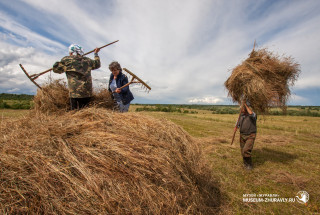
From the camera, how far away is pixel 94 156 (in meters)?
1.97

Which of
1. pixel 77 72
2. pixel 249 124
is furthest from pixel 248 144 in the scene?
pixel 77 72

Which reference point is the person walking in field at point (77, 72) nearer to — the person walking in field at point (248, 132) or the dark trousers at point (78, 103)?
the dark trousers at point (78, 103)

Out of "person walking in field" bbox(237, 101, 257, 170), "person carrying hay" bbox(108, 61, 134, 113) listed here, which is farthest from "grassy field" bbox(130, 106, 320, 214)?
"person carrying hay" bbox(108, 61, 134, 113)

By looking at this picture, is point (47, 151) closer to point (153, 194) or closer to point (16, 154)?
point (16, 154)

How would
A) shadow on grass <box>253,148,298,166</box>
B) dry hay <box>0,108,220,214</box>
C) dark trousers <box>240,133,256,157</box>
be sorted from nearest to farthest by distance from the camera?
1. dry hay <box>0,108,220,214</box>
2. dark trousers <box>240,133,256,157</box>
3. shadow on grass <box>253,148,298,166</box>

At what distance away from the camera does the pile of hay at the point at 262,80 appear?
15.8 feet

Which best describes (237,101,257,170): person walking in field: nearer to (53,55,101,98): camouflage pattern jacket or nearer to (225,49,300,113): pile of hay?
(225,49,300,113): pile of hay

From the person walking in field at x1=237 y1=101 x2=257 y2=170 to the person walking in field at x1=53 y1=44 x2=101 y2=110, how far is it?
502 cm

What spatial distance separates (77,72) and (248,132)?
18.3ft

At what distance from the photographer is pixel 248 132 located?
512 centimetres

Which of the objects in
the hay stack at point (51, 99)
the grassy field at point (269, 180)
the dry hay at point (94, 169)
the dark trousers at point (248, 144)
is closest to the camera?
the dry hay at point (94, 169)

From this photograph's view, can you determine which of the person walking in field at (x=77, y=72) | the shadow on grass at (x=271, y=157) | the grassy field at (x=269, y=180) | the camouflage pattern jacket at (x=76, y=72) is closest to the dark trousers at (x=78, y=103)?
the person walking in field at (x=77, y=72)

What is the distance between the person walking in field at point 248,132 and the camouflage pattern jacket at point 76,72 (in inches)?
198

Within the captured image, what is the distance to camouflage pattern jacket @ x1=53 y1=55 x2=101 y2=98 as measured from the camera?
3.27m
